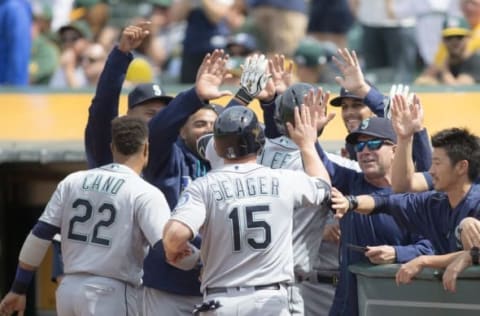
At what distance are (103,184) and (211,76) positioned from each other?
2.71ft

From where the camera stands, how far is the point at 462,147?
6.86 m

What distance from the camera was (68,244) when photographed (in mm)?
7457

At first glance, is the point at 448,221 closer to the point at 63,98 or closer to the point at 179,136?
the point at 179,136

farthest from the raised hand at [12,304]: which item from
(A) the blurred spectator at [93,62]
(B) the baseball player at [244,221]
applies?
(A) the blurred spectator at [93,62]

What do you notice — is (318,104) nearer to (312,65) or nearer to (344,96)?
→ (344,96)

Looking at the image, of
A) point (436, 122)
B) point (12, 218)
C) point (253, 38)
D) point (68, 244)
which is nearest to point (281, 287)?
point (68, 244)

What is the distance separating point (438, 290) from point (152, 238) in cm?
142

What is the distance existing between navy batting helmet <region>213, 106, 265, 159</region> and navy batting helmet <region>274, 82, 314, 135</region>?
1.95 ft

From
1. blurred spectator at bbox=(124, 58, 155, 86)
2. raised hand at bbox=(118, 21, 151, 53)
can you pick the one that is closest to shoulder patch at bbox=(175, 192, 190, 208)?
raised hand at bbox=(118, 21, 151, 53)

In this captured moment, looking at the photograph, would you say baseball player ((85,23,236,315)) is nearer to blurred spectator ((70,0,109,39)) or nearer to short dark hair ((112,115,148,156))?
short dark hair ((112,115,148,156))

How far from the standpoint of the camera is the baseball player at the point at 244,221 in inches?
267

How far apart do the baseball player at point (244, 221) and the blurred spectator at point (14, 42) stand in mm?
5494

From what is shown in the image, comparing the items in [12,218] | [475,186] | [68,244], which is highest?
[475,186]

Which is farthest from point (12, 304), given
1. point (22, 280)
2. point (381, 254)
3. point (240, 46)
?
point (240, 46)
